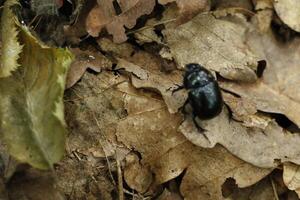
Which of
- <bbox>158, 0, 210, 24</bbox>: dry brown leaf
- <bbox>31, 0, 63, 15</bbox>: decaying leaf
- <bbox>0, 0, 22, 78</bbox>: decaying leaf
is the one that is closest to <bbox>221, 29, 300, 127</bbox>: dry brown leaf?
<bbox>158, 0, 210, 24</bbox>: dry brown leaf

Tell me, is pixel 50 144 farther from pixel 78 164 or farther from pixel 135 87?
pixel 135 87

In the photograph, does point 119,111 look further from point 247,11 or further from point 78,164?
point 247,11

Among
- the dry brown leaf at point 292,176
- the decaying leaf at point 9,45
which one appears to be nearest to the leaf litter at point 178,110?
the dry brown leaf at point 292,176

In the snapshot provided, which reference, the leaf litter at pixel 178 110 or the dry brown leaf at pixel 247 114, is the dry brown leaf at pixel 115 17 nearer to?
the leaf litter at pixel 178 110

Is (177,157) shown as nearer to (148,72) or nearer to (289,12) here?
(148,72)

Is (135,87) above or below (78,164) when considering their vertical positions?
above

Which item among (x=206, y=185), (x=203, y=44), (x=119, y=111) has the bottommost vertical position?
(x=206, y=185)

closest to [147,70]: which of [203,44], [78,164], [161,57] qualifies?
[161,57]

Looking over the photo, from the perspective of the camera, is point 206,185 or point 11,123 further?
point 206,185
